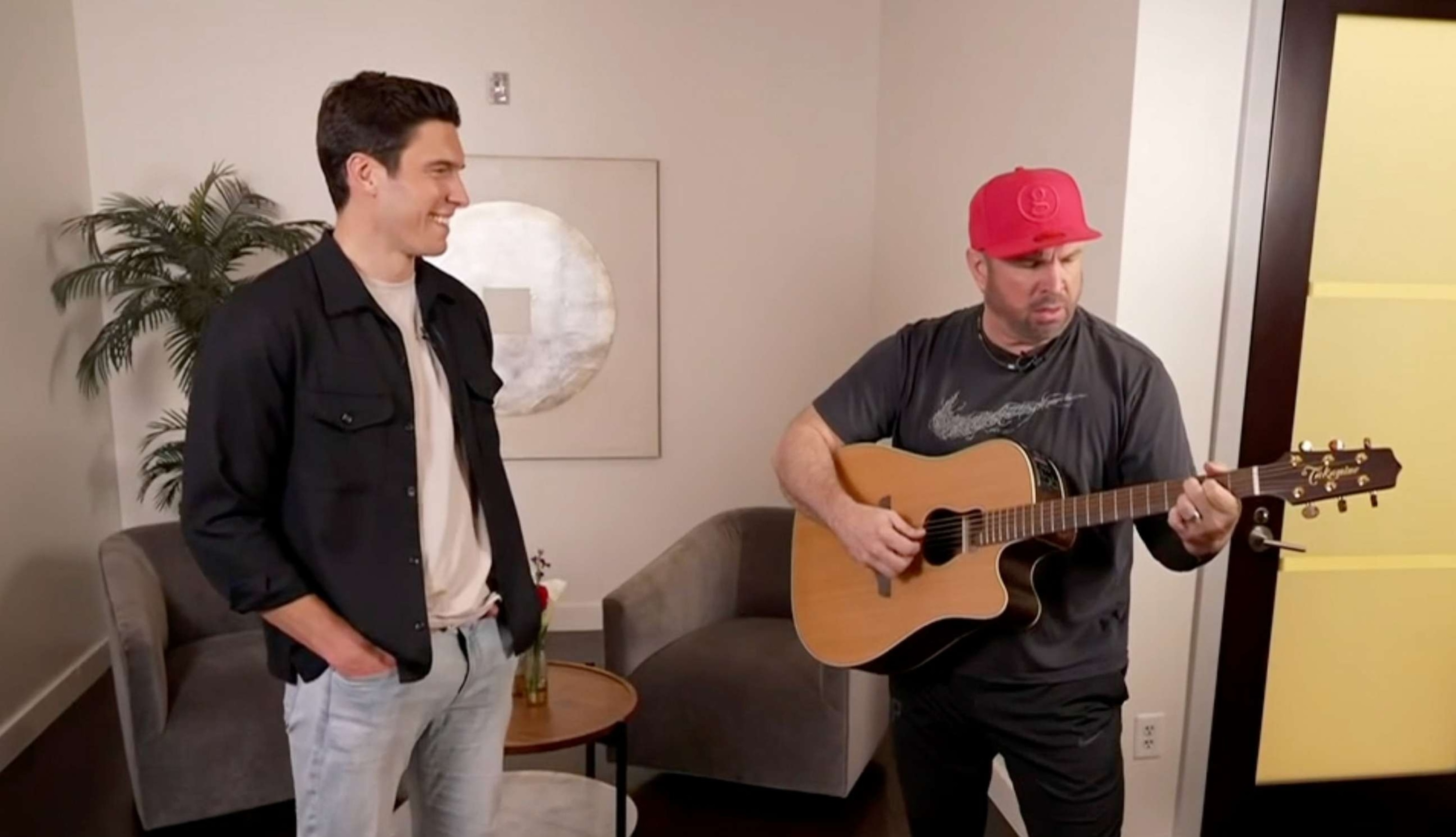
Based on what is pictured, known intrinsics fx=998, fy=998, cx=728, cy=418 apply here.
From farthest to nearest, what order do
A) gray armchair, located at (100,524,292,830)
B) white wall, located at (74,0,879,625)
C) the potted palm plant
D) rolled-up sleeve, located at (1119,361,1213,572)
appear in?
white wall, located at (74,0,879,625), the potted palm plant, gray armchair, located at (100,524,292,830), rolled-up sleeve, located at (1119,361,1213,572)

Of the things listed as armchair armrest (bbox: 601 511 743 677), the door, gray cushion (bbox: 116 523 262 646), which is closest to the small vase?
armchair armrest (bbox: 601 511 743 677)

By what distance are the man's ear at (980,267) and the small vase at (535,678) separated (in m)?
1.35

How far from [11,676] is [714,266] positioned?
2.62m

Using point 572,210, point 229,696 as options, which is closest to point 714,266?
point 572,210

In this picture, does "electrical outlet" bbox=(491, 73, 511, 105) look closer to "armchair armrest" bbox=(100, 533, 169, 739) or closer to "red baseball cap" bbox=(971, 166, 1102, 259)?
"armchair armrest" bbox=(100, 533, 169, 739)

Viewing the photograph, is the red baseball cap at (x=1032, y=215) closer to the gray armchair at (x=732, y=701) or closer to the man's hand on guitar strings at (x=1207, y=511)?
the man's hand on guitar strings at (x=1207, y=511)

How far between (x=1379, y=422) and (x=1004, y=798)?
1296 millimetres

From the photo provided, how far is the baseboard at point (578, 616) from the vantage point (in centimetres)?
399

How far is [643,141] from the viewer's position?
3.76 meters

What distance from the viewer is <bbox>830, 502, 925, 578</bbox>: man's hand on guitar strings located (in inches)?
62.6

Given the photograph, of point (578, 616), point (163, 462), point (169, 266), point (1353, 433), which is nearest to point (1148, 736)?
point (1353, 433)

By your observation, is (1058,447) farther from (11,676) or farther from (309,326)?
(11,676)

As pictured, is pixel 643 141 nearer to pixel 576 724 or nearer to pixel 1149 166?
pixel 1149 166

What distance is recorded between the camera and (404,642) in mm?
1327
